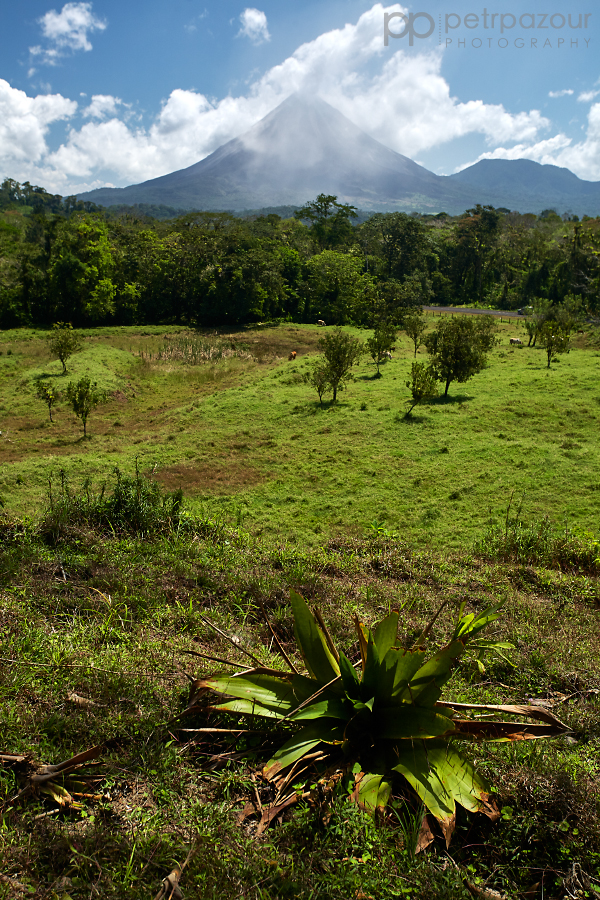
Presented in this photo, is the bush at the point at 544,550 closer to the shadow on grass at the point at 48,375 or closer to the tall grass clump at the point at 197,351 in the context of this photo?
the shadow on grass at the point at 48,375

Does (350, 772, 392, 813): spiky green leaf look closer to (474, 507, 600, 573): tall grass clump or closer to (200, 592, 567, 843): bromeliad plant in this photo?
(200, 592, 567, 843): bromeliad plant

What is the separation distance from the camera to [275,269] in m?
43.4

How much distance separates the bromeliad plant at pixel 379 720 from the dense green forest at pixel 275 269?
35025 mm

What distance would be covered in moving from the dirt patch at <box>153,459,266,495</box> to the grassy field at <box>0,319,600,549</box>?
0.05 m

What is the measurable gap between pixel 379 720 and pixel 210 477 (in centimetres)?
1071

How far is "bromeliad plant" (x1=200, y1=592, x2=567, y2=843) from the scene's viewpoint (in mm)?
1955

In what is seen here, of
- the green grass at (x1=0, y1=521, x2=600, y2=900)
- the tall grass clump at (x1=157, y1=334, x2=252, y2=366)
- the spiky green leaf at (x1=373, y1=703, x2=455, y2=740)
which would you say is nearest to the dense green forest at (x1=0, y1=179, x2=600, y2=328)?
the tall grass clump at (x1=157, y1=334, x2=252, y2=366)

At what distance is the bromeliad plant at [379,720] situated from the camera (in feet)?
6.41

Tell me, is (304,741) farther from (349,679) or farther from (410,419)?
(410,419)

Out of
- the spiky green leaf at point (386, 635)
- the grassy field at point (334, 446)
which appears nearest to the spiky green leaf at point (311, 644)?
the spiky green leaf at point (386, 635)

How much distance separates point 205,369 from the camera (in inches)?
1096

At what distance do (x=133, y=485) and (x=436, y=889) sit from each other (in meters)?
5.15

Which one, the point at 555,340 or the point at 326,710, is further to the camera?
the point at 555,340

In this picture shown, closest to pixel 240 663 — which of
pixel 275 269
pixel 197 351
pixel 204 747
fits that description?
pixel 204 747
